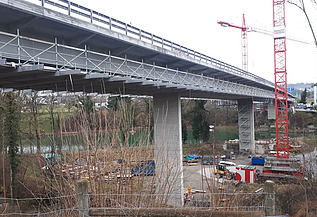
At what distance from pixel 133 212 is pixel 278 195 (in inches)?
392

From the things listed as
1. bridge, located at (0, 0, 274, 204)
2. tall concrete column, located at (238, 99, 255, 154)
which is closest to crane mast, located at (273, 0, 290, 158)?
tall concrete column, located at (238, 99, 255, 154)

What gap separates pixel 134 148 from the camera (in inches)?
194

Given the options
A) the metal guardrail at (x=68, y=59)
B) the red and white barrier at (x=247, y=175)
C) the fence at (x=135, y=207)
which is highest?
the metal guardrail at (x=68, y=59)

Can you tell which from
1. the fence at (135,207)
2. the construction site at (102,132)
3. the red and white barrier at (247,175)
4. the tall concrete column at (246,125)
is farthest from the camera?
the tall concrete column at (246,125)

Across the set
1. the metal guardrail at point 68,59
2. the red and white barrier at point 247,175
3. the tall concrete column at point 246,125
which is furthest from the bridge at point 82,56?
the tall concrete column at point 246,125

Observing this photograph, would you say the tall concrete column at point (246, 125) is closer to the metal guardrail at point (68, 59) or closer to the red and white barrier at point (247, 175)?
the red and white barrier at point (247, 175)

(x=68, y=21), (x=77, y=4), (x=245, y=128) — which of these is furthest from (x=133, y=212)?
(x=245, y=128)

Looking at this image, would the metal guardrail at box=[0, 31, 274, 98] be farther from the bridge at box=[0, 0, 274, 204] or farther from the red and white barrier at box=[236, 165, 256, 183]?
the red and white barrier at box=[236, 165, 256, 183]

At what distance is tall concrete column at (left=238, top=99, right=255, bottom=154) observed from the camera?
3114 cm

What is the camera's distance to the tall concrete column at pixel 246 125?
102 feet

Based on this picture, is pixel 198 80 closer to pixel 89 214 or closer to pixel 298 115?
pixel 89 214

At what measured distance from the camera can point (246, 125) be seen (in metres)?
32.1

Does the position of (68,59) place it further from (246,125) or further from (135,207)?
(246,125)

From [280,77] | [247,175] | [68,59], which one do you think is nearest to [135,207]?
[68,59]
